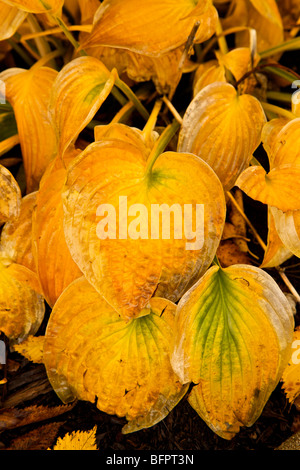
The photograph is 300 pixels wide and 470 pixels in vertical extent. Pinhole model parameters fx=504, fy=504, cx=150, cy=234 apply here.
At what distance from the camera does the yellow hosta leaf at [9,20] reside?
75 cm

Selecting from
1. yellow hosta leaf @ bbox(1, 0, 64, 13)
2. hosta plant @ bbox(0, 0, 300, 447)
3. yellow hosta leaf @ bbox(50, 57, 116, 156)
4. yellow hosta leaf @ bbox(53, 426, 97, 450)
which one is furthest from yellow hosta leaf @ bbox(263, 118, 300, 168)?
yellow hosta leaf @ bbox(53, 426, 97, 450)

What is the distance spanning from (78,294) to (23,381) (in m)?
0.21

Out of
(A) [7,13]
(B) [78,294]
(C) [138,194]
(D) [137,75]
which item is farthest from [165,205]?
(A) [7,13]

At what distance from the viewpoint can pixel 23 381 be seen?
0.79 metres

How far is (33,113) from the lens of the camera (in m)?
0.78

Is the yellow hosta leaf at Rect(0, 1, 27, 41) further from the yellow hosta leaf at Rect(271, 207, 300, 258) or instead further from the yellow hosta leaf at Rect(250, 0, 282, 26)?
the yellow hosta leaf at Rect(271, 207, 300, 258)

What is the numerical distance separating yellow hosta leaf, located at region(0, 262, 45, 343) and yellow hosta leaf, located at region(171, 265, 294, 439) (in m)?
0.25

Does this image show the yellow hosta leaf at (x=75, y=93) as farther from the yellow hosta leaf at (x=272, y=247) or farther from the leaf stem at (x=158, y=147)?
the yellow hosta leaf at (x=272, y=247)

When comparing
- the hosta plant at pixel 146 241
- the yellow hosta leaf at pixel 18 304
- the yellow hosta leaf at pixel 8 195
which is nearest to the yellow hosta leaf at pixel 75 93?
the hosta plant at pixel 146 241

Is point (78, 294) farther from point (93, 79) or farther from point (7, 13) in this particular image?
point (7, 13)

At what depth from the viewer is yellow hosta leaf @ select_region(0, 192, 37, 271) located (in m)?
0.77

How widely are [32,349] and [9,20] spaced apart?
50 cm

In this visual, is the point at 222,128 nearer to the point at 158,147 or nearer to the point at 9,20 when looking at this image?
the point at 158,147

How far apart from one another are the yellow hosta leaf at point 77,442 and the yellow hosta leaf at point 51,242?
0.65ft
